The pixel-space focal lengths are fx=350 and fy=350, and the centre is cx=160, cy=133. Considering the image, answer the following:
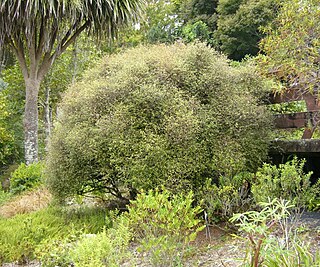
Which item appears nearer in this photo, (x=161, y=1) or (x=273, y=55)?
(x=273, y=55)

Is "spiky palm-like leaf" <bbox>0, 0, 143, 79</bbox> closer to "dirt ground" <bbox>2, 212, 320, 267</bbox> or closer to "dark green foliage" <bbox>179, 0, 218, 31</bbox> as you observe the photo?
"dirt ground" <bbox>2, 212, 320, 267</bbox>

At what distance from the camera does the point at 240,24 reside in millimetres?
12266

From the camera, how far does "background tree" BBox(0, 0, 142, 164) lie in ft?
22.0

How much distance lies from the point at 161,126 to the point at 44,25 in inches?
169

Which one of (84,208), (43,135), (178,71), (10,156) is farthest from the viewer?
(43,135)

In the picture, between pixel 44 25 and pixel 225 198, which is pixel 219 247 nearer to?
pixel 225 198

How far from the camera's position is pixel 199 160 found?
4.32 m

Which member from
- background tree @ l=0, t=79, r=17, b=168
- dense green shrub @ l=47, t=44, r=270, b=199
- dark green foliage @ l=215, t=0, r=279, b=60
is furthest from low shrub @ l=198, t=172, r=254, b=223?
dark green foliage @ l=215, t=0, r=279, b=60

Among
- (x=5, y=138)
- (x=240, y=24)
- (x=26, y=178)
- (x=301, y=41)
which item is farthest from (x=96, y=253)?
(x=240, y=24)

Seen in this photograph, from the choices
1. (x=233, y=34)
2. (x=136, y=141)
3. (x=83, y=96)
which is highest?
(x=233, y=34)

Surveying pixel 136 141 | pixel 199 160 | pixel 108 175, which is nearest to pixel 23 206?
pixel 108 175

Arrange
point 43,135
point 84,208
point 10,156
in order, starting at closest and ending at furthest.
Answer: point 84,208
point 10,156
point 43,135

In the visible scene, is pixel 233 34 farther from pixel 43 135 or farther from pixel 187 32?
pixel 43 135

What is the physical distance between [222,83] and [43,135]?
872 cm
